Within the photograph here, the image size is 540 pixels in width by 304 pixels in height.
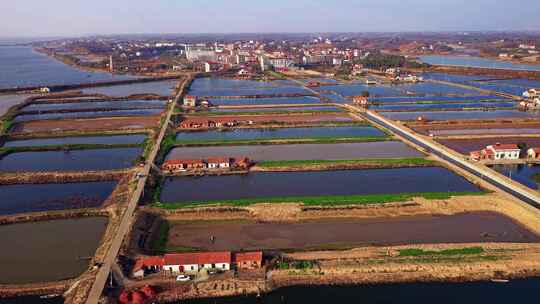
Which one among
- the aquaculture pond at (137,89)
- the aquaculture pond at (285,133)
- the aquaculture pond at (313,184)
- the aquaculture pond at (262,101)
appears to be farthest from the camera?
the aquaculture pond at (137,89)

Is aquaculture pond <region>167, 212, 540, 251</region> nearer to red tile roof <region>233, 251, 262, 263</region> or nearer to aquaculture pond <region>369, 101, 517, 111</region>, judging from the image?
red tile roof <region>233, 251, 262, 263</region>

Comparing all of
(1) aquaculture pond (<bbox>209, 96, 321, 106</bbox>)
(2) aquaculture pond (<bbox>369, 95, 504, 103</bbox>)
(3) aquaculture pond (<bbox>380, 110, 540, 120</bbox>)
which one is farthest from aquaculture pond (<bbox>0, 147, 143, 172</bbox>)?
(2) aquaculture pond (<bbox>369, 95, 504, 103</bbox>)

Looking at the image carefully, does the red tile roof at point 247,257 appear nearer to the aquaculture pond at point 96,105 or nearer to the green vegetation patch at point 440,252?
the green vegetation patch at point 440,252

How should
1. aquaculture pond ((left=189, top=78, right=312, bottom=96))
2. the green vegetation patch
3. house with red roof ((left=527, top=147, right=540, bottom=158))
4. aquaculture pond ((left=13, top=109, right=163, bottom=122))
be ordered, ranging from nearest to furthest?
the green vegetation patch → house with red roof ((left=527, top=147, right=540, bottom=158)) → aquaculture pond ((left=13, top=109, right=163, bottom=122)) → aquaculture pond ((left=189, top=78, right=312, bottom=96))

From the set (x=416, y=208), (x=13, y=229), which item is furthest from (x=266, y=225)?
(x=13, y=229)

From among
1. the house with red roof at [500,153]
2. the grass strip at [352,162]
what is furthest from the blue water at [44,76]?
the house with red roof at [500,153]

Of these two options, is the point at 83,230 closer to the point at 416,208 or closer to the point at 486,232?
the point at 416,208
